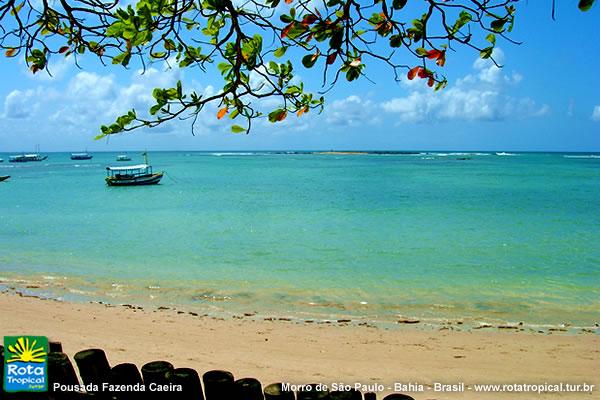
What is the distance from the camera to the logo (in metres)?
2.31

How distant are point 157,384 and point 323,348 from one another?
15.7ft

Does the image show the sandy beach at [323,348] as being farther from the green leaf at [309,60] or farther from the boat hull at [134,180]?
the boat hull at [134,180]

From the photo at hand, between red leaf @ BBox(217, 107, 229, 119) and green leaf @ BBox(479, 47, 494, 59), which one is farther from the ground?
green leaf @ BBox(479, 47, 494, 59)

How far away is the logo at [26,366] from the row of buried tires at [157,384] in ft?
0.10

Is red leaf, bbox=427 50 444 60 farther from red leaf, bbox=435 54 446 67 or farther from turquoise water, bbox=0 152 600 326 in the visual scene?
turquoise water, bbox=0 152 600 326

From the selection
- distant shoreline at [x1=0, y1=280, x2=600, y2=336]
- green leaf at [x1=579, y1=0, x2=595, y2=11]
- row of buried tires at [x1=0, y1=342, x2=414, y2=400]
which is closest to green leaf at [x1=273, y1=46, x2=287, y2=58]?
green leaf at [x1=579, y1=0, x2=595, y2=11]

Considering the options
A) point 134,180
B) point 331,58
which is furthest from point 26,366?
point 134,180

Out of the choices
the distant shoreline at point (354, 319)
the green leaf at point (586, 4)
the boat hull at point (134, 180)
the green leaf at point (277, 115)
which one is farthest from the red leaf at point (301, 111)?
the boat hull at point (134, 180)

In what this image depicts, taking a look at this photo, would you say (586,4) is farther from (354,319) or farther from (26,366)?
(354,319)

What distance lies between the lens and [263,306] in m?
9.29

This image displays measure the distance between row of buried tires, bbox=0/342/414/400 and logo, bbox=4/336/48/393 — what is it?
0.03m

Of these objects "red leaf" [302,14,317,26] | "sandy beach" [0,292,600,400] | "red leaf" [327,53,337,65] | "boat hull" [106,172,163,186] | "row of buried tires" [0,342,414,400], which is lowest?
"sandy beach" [0,292,600,400]

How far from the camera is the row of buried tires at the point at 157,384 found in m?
2.21

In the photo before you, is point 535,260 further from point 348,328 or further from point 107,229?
point 107,229
